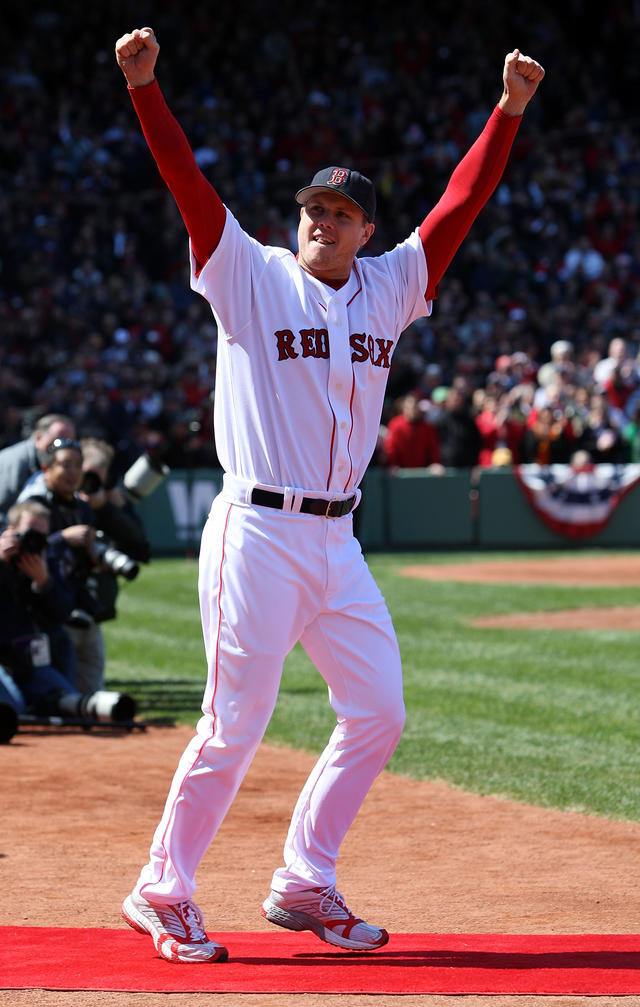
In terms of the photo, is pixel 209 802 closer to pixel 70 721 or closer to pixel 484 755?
pixel 484 755

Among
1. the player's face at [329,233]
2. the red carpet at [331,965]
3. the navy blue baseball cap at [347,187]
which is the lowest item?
the red carpet at [331,965]

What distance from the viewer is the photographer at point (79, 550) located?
8625 mm

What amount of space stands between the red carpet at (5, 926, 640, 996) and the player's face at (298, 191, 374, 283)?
2.07 meters

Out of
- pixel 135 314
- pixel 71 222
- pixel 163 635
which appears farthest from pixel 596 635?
pixel 71 222

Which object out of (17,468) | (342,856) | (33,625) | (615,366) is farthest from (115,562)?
(615,366)

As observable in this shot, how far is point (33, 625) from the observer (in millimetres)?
8406

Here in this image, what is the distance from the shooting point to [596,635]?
12.2 metres

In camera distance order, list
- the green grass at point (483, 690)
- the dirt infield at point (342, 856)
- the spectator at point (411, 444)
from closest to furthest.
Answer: the dirt infield at point (342, 856)
the green grass at point (483, 690)
the spectator at point (411, 444)

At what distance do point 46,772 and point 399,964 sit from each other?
11.6 feet

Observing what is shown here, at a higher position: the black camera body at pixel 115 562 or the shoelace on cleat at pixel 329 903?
the black camera body at pixel 115 562

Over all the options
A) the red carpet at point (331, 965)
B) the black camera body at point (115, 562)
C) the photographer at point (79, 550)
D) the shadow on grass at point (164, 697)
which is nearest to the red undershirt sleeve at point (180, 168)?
the red carpet at point (331, 965)

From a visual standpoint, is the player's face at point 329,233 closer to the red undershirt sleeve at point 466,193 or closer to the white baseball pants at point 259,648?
the red undershirt sleeve at point 466,193

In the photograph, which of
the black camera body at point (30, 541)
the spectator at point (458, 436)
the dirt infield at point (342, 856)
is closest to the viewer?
the dirt infield at point (342, 856)

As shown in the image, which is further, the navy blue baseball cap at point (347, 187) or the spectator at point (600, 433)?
the spectator at point (600, 433)
